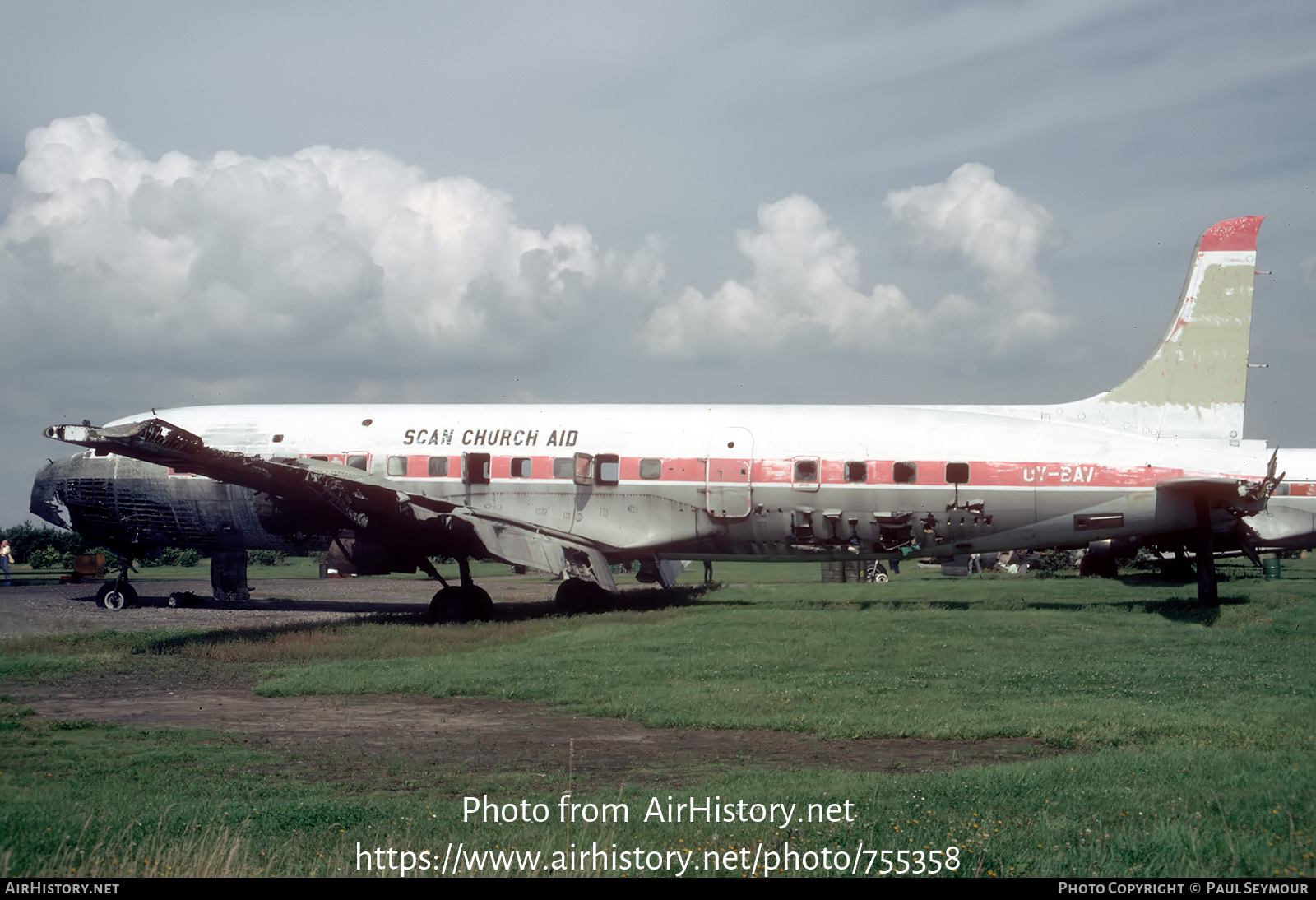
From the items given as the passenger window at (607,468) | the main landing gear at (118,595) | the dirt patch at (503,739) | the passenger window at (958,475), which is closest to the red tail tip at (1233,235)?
the passenger window at (958,475)

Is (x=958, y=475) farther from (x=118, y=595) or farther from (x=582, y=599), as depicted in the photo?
(x=118, y=595)

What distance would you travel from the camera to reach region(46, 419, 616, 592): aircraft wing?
904 inches

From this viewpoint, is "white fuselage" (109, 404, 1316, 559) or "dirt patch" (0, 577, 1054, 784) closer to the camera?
"dirt patch" (0, 577, 1054, 784)

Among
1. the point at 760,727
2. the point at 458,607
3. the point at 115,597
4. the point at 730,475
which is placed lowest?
the point at 115,597

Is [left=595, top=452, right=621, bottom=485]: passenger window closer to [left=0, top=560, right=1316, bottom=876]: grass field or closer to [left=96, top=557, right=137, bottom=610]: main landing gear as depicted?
[left=0, top=560, right=1316, bottom=876]: grass field

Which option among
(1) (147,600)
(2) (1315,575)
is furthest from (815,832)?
(2) (1315,575)

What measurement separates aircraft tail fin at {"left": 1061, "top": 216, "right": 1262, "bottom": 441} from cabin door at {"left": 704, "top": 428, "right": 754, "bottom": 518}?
350 inches

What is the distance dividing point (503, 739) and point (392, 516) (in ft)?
41.7

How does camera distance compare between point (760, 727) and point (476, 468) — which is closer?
point (760, 727)

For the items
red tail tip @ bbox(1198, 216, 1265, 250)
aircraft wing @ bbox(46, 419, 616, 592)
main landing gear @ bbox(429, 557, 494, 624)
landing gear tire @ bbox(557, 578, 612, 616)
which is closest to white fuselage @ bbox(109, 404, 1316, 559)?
aircraft wing @ bbox(46, 419, 616, 592)

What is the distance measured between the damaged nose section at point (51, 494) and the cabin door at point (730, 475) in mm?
19120

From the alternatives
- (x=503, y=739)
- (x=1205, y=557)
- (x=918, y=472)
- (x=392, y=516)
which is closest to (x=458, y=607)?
(x=392, y=516)

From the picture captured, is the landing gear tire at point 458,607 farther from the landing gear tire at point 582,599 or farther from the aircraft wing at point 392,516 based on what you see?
the landing gear tire at point 582,599

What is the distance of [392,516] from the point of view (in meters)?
24.4
